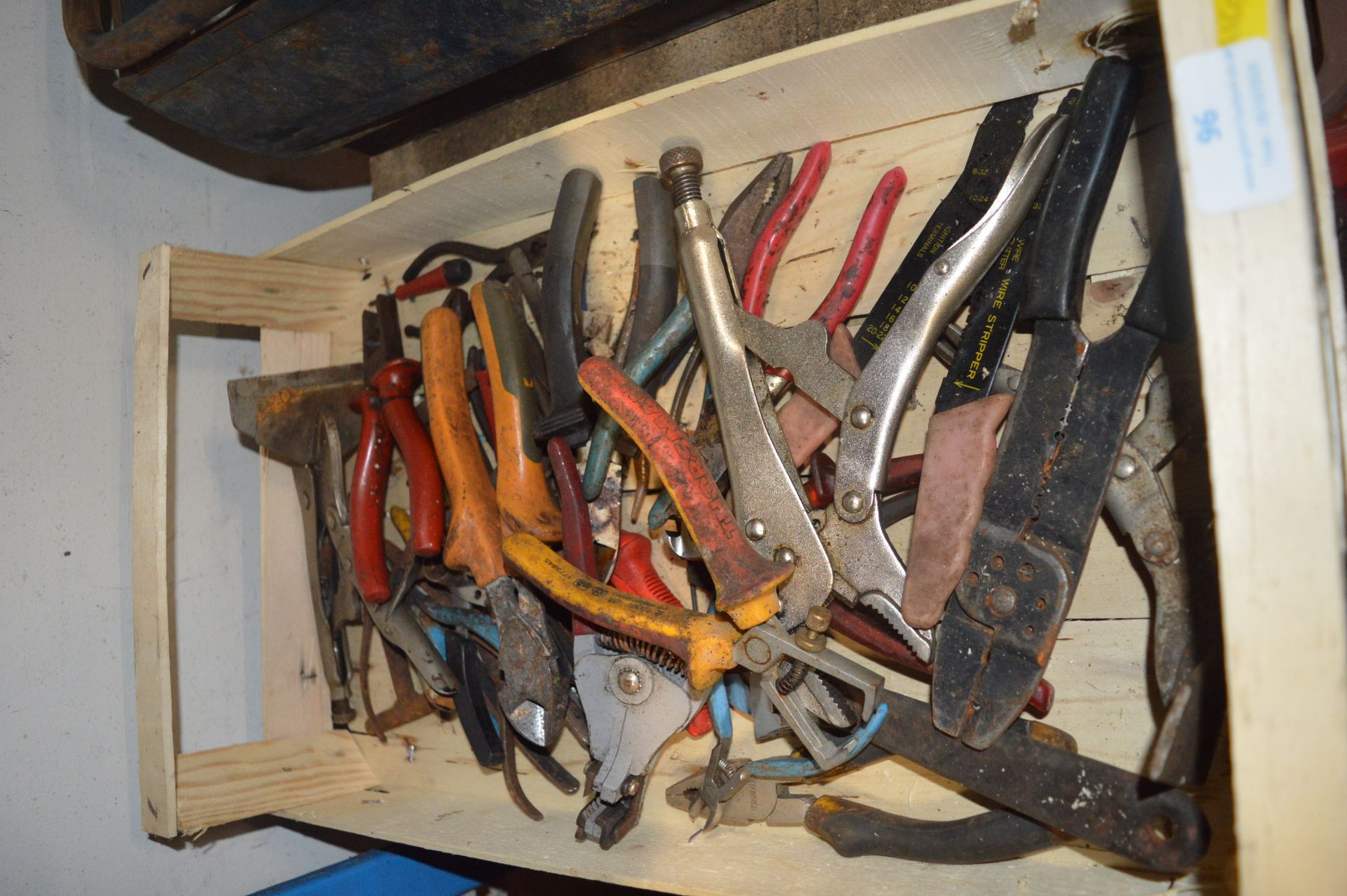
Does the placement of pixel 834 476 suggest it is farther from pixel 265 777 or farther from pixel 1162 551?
pixel 265 777

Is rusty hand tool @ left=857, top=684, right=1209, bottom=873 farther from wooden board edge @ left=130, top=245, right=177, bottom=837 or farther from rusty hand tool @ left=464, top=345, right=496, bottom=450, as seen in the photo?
wooden board edge @ left=130, top=245, right=177, bottom=837

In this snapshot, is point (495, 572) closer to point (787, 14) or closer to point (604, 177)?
point (604, 177)

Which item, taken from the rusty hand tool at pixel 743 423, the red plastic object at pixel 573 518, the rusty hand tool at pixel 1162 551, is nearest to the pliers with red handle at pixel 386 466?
the red plastic object at pixel 573 518

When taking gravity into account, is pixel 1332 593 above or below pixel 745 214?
below

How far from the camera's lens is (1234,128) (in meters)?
0.53

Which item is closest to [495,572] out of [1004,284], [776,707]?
[776,707]

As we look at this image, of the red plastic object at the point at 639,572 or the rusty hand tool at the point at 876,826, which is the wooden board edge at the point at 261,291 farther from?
the rusty hand tool at the point at 876,826

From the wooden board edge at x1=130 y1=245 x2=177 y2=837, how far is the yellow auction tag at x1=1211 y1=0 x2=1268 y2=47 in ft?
3.96

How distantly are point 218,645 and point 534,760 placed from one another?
62 centimetres

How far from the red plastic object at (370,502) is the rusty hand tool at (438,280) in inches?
6.8

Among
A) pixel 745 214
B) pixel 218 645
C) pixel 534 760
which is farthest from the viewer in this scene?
pixel 218 645

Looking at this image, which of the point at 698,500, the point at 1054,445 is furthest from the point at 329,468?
the point at 1054,445

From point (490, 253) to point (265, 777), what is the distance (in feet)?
2.79

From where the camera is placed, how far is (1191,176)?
542 mm
